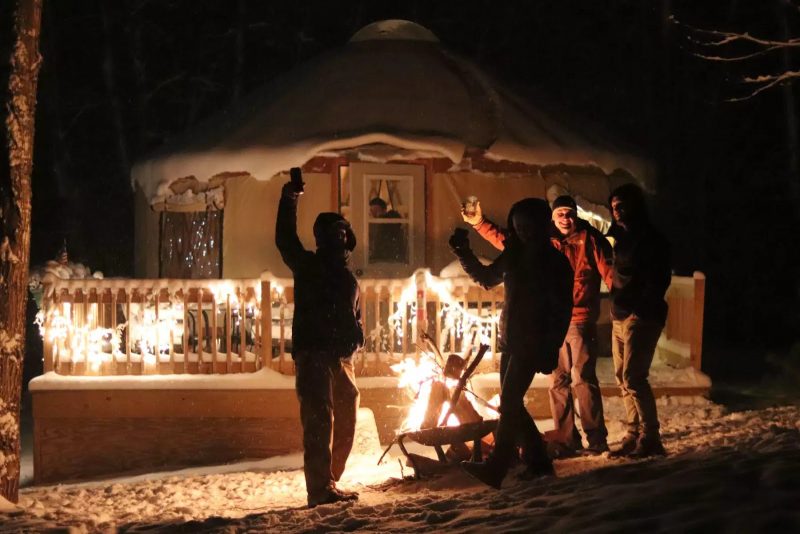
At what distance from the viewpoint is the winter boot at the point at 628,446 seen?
6.39 meters

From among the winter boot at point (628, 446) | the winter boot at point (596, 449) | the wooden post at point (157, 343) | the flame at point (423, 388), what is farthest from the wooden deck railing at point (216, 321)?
→ the winter boot at point (628, 446)

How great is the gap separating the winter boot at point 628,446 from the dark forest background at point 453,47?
A: 1528 centimetres

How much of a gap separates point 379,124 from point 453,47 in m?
13.0

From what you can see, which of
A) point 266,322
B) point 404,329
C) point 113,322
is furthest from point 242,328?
point 404,329

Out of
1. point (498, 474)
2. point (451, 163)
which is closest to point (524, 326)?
point (498, 474)

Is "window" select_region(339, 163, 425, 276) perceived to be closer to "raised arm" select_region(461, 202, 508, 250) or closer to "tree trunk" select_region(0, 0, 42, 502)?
"raised arm" select_region(461, 202, 508, 250)

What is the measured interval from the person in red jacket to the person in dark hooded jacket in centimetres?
85

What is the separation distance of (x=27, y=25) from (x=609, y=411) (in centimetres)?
601

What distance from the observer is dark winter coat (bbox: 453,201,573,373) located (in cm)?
569

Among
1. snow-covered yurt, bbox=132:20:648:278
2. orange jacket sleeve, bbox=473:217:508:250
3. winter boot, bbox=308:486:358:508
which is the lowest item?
winter boot, bbox=308:486:358:508

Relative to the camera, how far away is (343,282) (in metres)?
6.20

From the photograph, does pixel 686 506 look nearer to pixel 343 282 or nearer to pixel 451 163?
pixel 343 282

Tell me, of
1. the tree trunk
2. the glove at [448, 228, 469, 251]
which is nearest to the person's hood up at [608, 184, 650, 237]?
the glove at [448, 228, 469, 251]

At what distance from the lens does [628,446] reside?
21.1 feet
